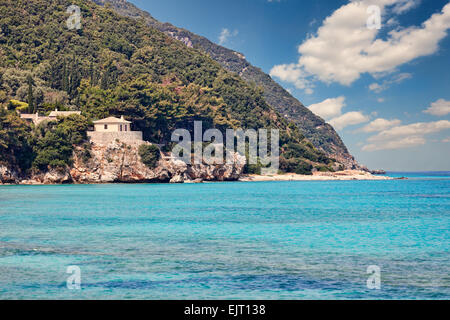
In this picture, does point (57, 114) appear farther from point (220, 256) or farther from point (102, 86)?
point (220, 256)

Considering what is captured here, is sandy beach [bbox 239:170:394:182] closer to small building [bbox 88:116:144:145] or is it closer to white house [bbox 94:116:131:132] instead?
small building [bbox 88:116:144:145]

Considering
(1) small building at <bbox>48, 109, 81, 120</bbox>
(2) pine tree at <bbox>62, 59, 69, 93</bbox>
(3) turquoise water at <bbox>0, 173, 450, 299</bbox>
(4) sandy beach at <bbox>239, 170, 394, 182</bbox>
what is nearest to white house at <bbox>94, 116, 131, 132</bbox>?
(1) small building at <bbox>48, 109, 81, 120</bbox>

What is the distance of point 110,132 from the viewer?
74188 mm

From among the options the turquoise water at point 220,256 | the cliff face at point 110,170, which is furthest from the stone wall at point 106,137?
Result: the turquoise water at point 220,256

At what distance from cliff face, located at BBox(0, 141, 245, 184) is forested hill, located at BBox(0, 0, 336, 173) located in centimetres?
209

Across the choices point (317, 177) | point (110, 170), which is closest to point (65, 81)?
point (110, 170)

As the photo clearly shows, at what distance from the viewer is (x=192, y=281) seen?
1222 cm

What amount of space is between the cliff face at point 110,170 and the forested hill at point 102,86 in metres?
2.09

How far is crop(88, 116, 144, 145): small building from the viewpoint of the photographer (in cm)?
7419

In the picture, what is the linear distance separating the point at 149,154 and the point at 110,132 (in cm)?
754

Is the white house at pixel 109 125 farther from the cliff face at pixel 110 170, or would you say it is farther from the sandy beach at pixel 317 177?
the sandy beach at pixel 317 177

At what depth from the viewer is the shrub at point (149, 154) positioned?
251 ft
